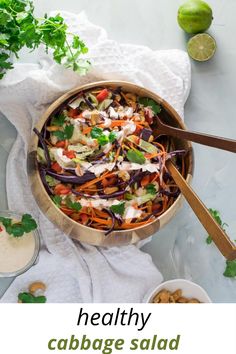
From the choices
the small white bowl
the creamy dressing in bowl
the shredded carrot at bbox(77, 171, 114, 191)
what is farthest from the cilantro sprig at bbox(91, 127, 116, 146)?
the small white bowl

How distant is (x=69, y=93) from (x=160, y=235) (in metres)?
0.71

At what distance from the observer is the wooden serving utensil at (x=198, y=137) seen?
1916 millimetres

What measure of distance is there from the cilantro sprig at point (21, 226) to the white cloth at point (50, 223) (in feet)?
0.25

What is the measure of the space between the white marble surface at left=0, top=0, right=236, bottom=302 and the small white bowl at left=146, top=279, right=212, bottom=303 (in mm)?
120

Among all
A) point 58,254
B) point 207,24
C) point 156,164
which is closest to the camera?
point 156,164

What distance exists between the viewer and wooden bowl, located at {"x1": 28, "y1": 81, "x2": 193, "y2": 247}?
2.20 metres

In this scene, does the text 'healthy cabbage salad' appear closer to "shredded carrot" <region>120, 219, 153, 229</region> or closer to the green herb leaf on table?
"shredded carrot" <region>120, 219, 153, 229</region>

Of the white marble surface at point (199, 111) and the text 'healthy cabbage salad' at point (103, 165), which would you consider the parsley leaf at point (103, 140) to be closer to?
the text 'healthy cabbage salad' at point (103, 165)

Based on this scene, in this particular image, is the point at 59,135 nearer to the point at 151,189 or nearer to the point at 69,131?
the point at 69,131

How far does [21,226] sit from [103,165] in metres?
0.42

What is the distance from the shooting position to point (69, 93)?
229cm
